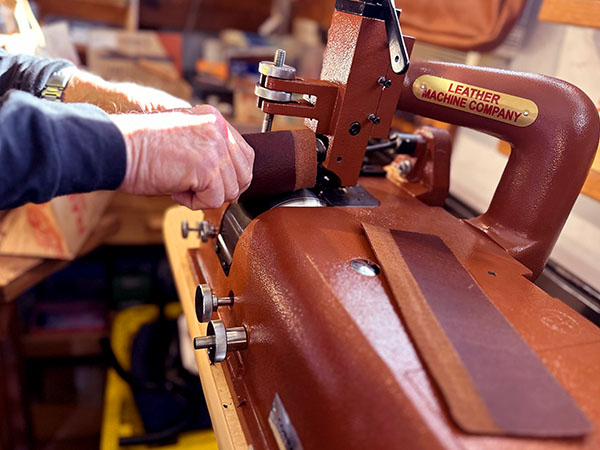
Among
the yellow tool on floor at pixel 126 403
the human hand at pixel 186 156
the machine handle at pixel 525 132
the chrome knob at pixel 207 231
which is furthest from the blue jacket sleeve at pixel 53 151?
the yellow tool on floor at pixel 126 403

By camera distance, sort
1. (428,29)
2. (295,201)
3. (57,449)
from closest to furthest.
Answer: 1. (295,201)
2. (428,29)
3. (57,449)

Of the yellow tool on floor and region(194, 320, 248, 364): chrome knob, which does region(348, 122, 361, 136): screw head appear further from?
the yellow tool on floor

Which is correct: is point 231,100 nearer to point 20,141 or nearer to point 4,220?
point 4,220

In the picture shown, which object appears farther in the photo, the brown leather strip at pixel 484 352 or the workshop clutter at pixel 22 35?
the workshop clutter at pixel 22 35

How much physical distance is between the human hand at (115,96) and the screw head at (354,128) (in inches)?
13.1

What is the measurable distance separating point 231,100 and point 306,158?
4.77ft

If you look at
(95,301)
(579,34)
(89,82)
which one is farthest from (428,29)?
(95,301)

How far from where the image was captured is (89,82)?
92 cm

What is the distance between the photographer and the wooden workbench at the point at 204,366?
0.66m

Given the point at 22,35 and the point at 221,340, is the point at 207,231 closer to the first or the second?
the point at 221,340

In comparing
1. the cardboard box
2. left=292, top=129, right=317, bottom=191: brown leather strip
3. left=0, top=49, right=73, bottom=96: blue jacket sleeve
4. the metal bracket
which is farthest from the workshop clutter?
the metal bracket

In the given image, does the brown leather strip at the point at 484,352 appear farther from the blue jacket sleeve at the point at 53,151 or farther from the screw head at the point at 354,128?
the blue jacket sleeve at the point at 53,151

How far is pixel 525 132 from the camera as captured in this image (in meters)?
0.77

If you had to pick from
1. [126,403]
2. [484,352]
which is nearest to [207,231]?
[484,352]
